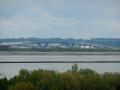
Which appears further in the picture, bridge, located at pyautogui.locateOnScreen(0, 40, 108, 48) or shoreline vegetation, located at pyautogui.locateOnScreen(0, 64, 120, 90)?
bridge, located at pyautogui.locateOnScreen(0, 40, 108, 48)

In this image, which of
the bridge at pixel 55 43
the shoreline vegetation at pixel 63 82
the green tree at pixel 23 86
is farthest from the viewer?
the bridge at pixel 55 43

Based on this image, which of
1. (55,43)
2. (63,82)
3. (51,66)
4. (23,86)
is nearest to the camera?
(23,86)

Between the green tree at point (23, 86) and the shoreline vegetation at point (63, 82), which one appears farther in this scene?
the shoreline vegetation at point (63, 82)

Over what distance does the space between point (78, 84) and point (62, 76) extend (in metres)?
0.32

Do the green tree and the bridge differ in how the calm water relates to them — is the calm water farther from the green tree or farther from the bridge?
the green tree

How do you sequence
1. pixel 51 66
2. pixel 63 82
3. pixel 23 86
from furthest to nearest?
pixel 51 66
pixel 63 82
pixel 23 86

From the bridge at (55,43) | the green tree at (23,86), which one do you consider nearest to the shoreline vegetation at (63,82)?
the green tree at (23,86)

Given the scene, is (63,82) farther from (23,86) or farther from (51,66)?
(51,66)

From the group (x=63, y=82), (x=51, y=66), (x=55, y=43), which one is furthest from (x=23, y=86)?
(x=51, y=66)

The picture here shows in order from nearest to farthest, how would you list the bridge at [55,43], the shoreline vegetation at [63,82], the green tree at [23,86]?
the green tree at [23,86] < the shoreline vegetation at [63,82] < the bridge at [55,43]

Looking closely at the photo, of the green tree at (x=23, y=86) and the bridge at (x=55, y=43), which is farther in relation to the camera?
the bridge at (x=55, y=43)

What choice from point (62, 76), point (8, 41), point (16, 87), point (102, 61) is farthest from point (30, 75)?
point (102, 61)

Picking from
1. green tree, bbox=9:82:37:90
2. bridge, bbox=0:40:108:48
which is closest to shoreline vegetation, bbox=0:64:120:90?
green tree, bbox=9:82:37:90

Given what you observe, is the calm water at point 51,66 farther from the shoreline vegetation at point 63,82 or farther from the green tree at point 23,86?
the green tree at point 23,86
